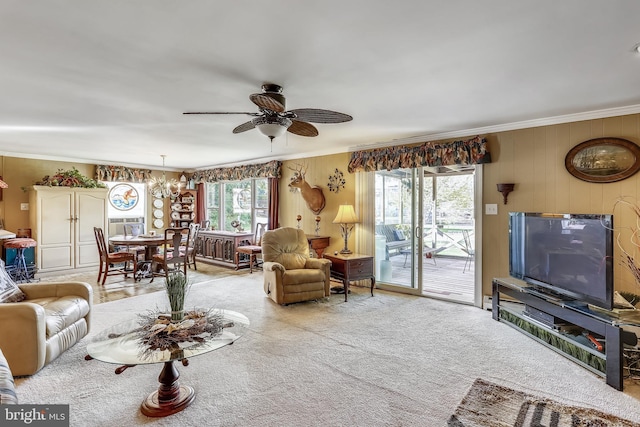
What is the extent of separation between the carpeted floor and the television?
61 centimetres

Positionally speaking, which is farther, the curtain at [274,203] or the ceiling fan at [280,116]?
the curtain at [274,203]

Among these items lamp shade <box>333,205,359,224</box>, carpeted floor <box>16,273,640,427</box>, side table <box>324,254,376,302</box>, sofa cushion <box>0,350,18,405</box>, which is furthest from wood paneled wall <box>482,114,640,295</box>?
sofa cushion <box>0,350,18,405</box>

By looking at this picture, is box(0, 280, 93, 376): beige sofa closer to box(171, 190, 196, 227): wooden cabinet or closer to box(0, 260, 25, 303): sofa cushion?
box(0, 260, 25, 303): sofa cushion

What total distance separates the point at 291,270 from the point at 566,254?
312 centimetres

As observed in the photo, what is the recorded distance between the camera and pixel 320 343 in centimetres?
312

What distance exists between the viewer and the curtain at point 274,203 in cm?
666

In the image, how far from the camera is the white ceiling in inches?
69.1

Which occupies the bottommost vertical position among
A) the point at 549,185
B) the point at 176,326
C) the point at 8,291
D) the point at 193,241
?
the point at 176,326

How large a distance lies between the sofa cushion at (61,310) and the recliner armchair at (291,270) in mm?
2041

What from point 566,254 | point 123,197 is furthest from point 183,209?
point 566,254

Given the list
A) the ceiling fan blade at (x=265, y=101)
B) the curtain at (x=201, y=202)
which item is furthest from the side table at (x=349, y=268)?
the curtain at (x=201, y=202)

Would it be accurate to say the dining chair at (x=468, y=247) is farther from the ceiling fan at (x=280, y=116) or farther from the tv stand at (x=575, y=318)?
the ceiling fan at (x=280, y=116)

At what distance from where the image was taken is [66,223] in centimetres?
618

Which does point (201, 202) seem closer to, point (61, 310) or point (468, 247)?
point (61, 310)
